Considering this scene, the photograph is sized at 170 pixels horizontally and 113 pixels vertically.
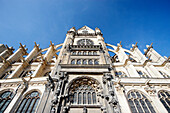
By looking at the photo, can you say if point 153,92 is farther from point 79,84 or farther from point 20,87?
point 20,87

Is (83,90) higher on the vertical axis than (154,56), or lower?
lower

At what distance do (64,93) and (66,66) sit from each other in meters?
4.07

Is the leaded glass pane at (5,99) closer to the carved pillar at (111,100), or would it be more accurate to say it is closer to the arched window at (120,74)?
the carved pillar at (111,100)

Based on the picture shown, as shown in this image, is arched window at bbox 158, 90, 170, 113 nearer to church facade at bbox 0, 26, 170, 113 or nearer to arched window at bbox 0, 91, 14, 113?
church facade at bbox 0, 26, 170, 113

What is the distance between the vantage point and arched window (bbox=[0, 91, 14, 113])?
9298 mm

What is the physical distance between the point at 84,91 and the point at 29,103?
19.2 feet

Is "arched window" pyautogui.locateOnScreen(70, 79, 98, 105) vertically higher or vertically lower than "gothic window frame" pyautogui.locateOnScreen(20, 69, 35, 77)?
lower

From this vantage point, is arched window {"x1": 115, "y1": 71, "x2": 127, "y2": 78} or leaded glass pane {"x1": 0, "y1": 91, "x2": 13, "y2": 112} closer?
leaded glass pane {"x1": 0, "y1": 91, "x2": 13, "y2": 112}

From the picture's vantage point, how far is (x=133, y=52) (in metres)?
23.6

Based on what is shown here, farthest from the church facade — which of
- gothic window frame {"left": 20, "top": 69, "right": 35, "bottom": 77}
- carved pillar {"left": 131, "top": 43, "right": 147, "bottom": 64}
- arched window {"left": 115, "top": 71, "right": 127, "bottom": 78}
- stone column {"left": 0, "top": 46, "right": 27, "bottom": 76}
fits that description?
carved pillar {"left": 131, "top": 43, "right": 147, "bottom": 64}

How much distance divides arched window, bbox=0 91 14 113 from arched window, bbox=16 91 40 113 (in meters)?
1.59

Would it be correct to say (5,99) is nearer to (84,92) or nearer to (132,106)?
(84,92)

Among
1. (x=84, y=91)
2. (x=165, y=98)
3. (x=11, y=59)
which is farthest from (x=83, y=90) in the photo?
(x=11, y=59)

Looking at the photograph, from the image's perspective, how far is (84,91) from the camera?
412 inches
